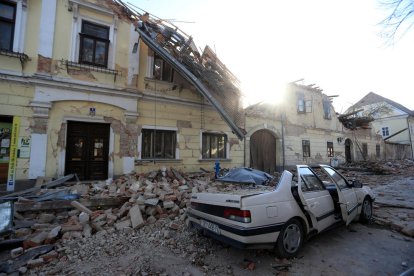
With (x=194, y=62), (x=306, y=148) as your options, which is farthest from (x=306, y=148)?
(x=194, y=62)

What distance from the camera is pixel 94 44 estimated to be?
8055 millimetres

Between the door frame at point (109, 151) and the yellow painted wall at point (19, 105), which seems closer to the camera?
the yellow painted wall at point (19, 105)

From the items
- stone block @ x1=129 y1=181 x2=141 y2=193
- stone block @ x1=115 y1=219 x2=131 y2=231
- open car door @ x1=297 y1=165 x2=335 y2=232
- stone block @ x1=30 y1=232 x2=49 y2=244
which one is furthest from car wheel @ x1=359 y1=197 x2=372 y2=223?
stone block @ x1=30 y1=232 x2=49 y2=244

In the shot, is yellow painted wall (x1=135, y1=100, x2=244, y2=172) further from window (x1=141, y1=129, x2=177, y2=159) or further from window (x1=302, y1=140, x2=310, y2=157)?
window (x1=302, y1=140, x2=310, y2=157)

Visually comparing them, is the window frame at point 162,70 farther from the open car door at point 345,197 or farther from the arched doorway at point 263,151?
the open car door at point 345,197

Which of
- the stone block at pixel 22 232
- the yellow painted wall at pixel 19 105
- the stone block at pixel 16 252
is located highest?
the yellow painted wall at pixel 19 105

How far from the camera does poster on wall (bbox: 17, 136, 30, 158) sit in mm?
6660

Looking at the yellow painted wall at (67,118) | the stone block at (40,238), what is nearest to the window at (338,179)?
the stone block at (40,238)

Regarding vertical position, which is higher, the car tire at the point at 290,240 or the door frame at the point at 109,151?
the door frame at the point at 109,151

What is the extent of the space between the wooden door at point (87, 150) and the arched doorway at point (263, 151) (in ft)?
24.4

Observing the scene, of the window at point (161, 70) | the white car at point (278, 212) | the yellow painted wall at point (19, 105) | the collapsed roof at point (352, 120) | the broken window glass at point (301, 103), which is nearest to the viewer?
the white car at point (278, 212)

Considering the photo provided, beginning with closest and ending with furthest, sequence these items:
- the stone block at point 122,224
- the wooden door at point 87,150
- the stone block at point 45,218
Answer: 1. the stone block at point 122,224
2. the stone block at point 45,218
3. the wooden door at point 87,150

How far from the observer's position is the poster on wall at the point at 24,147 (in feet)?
21.9

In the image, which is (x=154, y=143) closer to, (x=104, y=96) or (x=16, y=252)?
(x=104, y=96)
